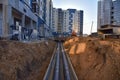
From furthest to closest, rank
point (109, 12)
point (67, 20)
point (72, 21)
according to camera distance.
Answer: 1. point (67, 20)
2. point (72, 21)
3. point (109, 12)

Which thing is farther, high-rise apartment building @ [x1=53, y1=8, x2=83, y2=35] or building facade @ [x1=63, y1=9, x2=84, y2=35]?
high-rise apartment building @ [x1=53, y1=8, x2=83, y2=35]

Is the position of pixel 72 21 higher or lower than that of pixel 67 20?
lower

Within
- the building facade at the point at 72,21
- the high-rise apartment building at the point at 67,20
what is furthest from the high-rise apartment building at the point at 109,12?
the high-rise apartment building at the point at 67,20

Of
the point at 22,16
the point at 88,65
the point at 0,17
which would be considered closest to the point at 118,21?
the point at 22,16

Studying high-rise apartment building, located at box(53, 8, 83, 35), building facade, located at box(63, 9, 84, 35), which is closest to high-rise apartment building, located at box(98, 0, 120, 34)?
building facade, located at box(63, 9, 84, 35)

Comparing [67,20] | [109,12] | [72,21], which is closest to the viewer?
[109,12]

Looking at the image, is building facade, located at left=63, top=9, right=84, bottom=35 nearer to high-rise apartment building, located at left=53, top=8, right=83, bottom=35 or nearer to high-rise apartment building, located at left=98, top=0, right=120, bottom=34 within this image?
high-rise apartment building, located at left=53, top=8, right=83, bottom=35

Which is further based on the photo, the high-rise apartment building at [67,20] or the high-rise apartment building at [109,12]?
the high-rise apartment building at [67,20]

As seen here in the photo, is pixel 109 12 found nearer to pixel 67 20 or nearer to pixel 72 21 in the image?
pixel 72 21

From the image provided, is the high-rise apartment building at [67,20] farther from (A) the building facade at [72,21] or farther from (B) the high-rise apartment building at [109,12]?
(B) the high-rise apartment building at [109,12]

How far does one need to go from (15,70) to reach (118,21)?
7684cm

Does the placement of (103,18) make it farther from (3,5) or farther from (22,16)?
(3,5)

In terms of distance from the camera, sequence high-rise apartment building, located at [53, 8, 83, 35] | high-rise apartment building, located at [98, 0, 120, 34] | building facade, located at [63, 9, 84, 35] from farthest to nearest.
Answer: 1. high-rise apartment building, located at [53, 8, 83, 35]
2. building facade, located at [63, 9, 84, 35]
3. high-rise apartment building, located at [98, 0, 120, 34]

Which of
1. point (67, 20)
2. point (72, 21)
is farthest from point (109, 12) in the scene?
point (67, 20)
